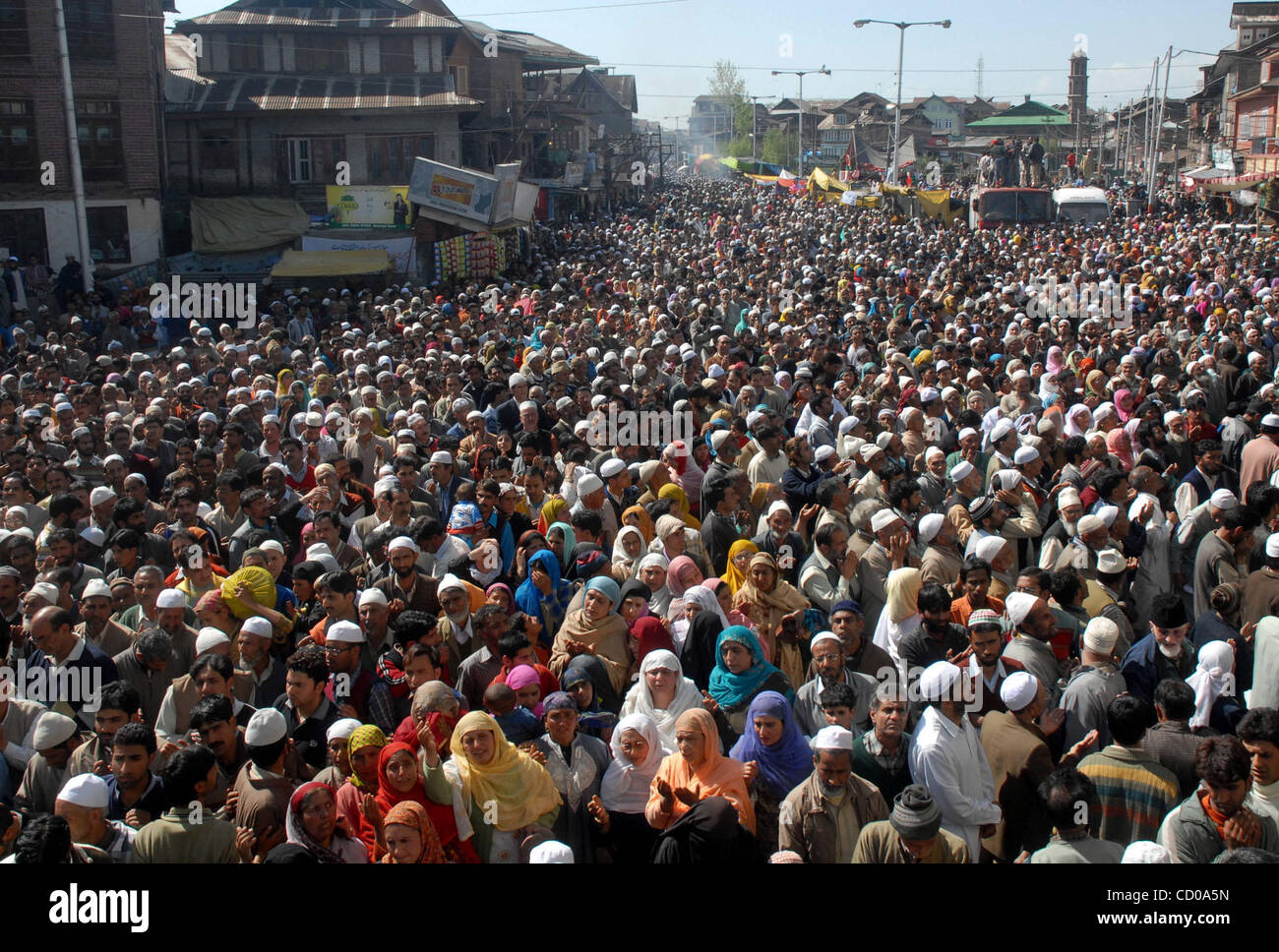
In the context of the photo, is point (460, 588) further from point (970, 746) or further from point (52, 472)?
point (52, 472)

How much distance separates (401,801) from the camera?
398cm

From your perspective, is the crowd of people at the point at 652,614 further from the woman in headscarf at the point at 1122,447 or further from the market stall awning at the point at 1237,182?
the market stall awning at the point at 1237,182

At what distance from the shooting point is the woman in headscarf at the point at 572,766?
429 centimetres

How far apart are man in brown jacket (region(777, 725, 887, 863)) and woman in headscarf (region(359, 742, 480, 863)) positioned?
1.13 meters

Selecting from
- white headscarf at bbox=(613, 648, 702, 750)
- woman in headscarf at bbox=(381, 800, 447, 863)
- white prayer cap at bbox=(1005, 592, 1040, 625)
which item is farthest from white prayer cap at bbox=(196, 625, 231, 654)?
white prayer cap at bbox=(1005, 592, 1040, 625)

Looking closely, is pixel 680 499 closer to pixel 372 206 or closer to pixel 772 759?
pixel 772 759

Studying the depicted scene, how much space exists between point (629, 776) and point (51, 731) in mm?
2204

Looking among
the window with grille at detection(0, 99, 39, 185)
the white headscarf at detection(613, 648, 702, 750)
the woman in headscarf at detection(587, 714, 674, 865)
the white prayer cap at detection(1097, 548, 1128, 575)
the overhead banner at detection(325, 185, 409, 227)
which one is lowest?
the woman in headscarf at detection(587, 714, 674, 865)

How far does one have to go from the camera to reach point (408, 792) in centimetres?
401

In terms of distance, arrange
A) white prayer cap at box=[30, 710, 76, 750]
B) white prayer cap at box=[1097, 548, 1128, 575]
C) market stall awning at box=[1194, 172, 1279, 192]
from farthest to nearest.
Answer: market stall awning at box=[1194, 172, 1279, 192]
white prayer cap at box=[1097, 548, 1128, 575]
white prayer cap at box=[30, 710, 76, 750]

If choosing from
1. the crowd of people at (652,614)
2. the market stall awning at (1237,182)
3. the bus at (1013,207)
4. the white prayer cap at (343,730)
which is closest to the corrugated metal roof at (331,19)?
the bus at (1013,207)

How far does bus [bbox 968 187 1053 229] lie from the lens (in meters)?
29.1

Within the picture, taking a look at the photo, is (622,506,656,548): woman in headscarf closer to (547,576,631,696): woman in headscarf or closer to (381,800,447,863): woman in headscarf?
(547,576,631,696): woman in headscarf

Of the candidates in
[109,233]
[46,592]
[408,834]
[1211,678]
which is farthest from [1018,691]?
[109,233]
